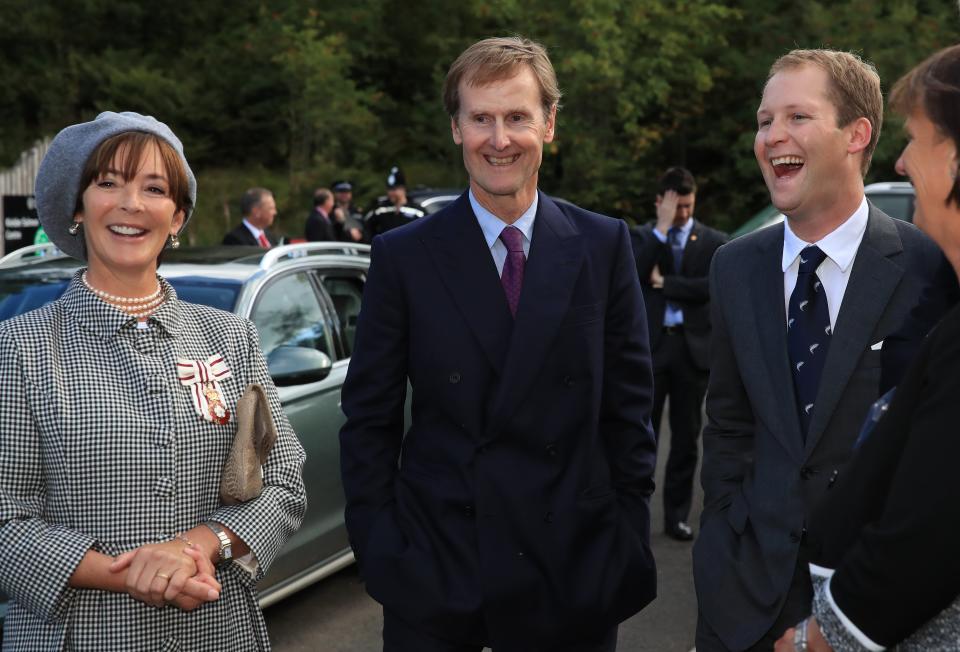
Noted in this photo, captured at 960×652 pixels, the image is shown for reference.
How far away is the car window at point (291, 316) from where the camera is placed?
17.5ft

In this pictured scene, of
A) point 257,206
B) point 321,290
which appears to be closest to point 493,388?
point 321,290

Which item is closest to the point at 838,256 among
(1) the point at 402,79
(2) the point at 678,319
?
(2) the point at 678,319

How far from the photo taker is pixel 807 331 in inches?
115

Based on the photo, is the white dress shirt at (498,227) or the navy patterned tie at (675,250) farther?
the navy patterned tie at (675,250)

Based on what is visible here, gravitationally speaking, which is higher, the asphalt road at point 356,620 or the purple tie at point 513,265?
the purple tie at point 513,265

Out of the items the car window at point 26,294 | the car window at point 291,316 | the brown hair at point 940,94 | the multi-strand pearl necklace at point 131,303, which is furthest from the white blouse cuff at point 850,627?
the car window at point 26,294

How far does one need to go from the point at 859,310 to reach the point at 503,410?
3.09 feet

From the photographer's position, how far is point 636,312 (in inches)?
121

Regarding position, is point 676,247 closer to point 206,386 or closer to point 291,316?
point 291,316

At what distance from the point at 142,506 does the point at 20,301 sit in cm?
257

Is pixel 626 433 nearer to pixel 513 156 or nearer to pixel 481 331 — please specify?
pixel 481 331

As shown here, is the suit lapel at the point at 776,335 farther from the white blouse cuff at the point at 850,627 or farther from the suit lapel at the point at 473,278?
the white blouse cuff at the point at 850,627

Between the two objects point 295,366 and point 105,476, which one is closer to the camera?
point 105,476

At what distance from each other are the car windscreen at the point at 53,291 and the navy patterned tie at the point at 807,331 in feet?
9.35
